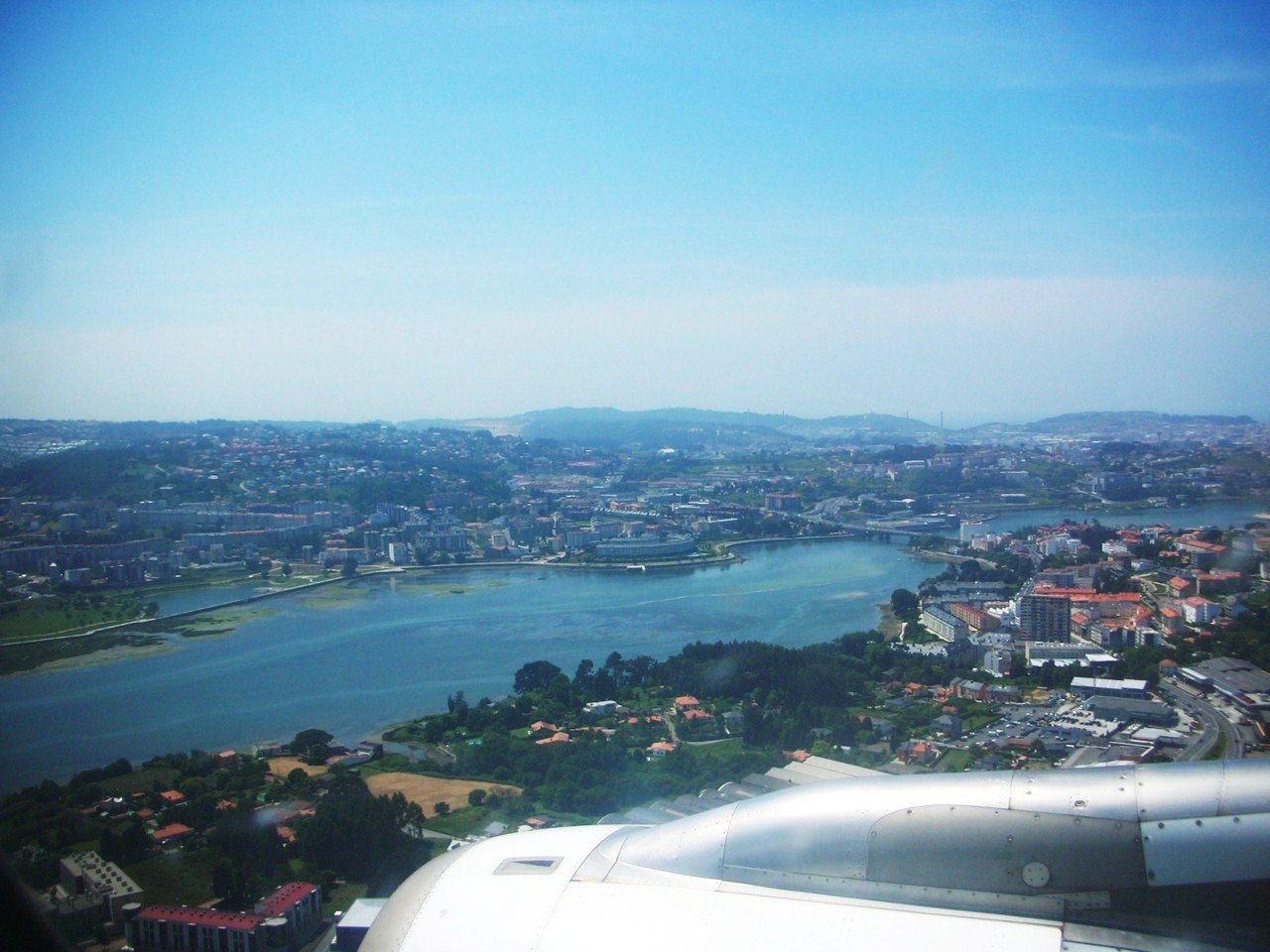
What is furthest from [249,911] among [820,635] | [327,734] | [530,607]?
[530,607]

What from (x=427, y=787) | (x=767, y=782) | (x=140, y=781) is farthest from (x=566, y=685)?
(x=767, y=782)

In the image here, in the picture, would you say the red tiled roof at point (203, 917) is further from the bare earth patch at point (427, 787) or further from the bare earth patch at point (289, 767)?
the bare earth patch at point (289, 767)

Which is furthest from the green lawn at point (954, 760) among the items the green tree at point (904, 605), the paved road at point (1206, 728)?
the green tree at point (904, 605)

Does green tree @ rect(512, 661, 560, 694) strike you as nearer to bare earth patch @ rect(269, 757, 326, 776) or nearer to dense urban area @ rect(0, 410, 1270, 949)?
dense urban area @ rect(0, 410, 1270, 949)

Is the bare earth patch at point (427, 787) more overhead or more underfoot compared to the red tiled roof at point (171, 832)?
more underfoot

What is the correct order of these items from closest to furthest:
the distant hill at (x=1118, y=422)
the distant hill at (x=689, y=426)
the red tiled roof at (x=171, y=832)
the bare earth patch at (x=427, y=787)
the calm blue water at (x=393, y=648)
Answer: the red tiled roof at (x=171, y=832)
the bare earth patch at (x=427, y=787)
the calm blue water at (x=393, y=648)
the distant hill at (x=1118, y=422)
the distant hill at (x=689, y=426)

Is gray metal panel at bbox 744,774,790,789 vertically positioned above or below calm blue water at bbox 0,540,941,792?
above

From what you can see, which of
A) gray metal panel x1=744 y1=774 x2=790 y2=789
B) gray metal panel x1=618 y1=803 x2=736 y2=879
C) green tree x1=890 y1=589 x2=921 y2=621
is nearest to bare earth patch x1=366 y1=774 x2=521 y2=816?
gray metal panel x1=744 y1=774 x2=790 y2=789

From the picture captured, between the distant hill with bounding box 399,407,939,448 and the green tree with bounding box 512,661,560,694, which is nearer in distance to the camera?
the green tree with bounding box 512,661,560,694
